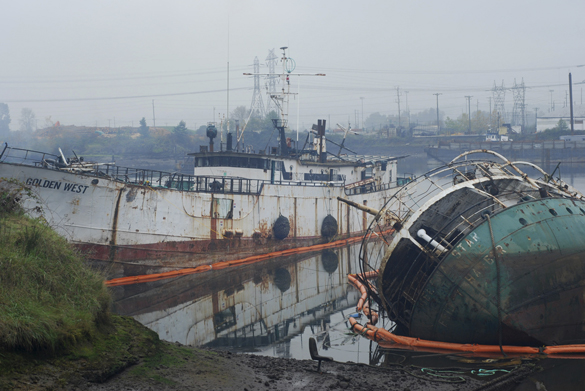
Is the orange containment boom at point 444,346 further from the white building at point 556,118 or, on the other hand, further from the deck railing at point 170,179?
the white building at point 556,118

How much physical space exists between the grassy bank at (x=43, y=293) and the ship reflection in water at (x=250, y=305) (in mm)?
5712

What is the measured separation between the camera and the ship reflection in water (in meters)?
16.0

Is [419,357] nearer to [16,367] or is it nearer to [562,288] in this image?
[562,288]

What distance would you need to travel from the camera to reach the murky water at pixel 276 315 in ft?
41.0

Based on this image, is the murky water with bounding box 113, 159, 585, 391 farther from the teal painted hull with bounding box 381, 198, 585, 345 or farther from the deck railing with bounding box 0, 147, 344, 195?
the deck railing with bounding box 0, 147, 344, 195

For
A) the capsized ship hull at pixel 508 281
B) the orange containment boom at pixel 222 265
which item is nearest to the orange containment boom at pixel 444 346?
the capsized ship hull at pixel 508 281

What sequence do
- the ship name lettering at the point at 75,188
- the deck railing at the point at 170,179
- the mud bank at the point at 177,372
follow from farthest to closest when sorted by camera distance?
the deck railing at the point at 170,179 < the ship name lettering at the point at 75,188 < the mud bank at the point at 177,372

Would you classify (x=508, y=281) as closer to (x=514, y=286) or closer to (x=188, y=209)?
(x=514, y=286)

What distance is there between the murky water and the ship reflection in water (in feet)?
0.10

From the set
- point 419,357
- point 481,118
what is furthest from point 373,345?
point 481,118

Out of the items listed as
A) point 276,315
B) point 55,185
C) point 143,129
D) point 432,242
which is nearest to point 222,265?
point 276,315

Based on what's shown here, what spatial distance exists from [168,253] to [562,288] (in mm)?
16935

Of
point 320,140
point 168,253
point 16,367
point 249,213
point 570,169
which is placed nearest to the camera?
point 16,367

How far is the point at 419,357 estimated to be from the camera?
13102mm
